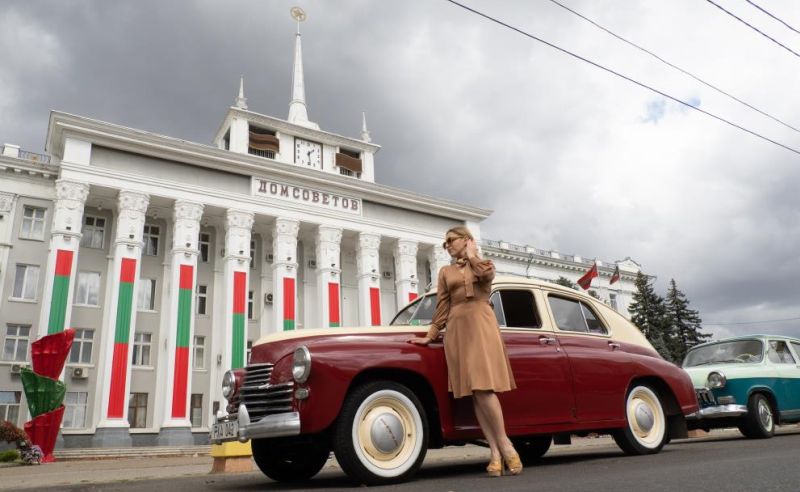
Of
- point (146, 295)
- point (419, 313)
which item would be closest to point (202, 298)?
point (146, 295)

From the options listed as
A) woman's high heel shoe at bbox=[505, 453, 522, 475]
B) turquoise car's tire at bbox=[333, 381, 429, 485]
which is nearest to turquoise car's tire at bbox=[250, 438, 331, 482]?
turquoise car's tire at bbox=[333, 381, 429, 485]

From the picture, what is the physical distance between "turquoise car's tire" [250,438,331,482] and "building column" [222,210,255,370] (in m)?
23.0

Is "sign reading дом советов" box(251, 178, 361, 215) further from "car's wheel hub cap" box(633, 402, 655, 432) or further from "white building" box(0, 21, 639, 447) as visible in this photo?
"car's wheel hub cap" box(633, 402, 655, 432)

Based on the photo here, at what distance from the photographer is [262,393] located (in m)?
4.78

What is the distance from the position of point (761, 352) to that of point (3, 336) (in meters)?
28.1

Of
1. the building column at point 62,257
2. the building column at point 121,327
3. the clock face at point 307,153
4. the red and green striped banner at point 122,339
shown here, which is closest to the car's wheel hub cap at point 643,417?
the building column at point 121,327

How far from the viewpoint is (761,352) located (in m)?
10.7

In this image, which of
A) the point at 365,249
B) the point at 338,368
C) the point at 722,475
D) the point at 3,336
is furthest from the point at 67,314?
the point at 722,475

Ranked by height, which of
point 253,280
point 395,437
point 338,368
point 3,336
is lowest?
point 395,437

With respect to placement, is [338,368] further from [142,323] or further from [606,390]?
[142,323]

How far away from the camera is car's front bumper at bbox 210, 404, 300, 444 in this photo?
4359 mm

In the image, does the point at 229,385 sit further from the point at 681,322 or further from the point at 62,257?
the point at 681,322

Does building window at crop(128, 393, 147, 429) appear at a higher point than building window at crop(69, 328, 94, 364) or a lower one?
lower

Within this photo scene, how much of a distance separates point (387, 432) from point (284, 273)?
26.6 metres
